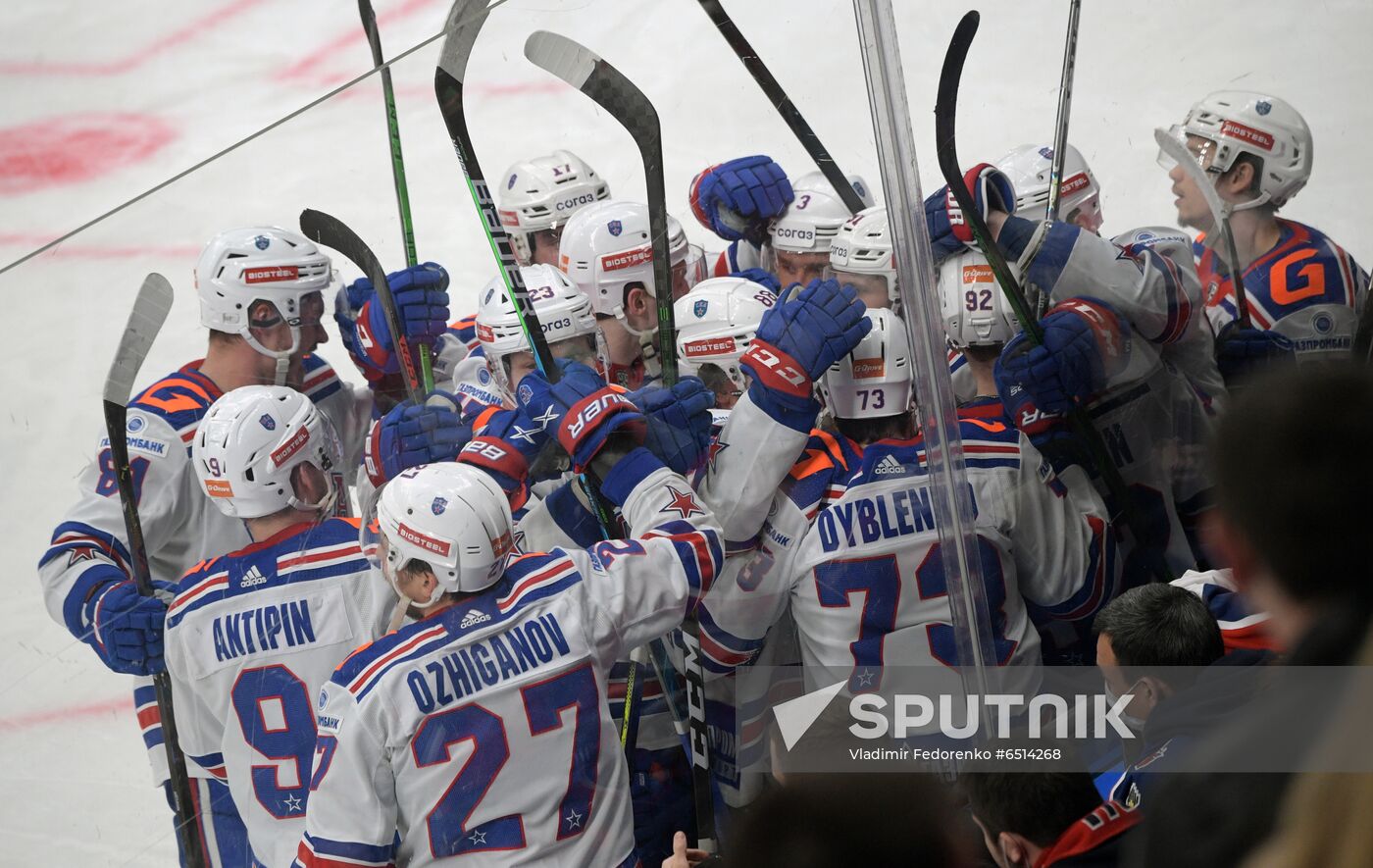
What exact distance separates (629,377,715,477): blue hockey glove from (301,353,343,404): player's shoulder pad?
66 cm

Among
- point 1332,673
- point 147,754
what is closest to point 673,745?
point 147,754

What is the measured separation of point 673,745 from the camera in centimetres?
197

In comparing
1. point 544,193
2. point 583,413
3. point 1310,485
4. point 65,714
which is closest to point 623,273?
point 544,193

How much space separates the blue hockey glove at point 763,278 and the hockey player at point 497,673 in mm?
699

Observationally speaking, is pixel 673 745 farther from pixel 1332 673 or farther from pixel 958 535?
pixel 1332 673

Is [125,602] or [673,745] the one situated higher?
[125,602]

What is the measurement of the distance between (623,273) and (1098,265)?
1003 millimetres

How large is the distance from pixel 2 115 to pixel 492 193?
5304 mm

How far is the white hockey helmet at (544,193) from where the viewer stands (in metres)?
2.76

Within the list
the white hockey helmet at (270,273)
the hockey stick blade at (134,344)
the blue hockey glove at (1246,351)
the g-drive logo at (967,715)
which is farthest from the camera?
the white hockey helmet at (270,273)

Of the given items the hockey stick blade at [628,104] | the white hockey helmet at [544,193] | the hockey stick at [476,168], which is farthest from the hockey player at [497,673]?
the white hockey helmet at [544,193]

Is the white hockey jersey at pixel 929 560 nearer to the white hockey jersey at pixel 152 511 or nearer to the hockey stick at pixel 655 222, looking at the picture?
the hockey stick at pixel 655 222

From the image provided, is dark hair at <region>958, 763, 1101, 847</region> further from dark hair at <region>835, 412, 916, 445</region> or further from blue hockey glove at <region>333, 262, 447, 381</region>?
blue hockey glove at <region>333, 262, 447, 381</region>

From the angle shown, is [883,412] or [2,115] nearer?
[883,412]
